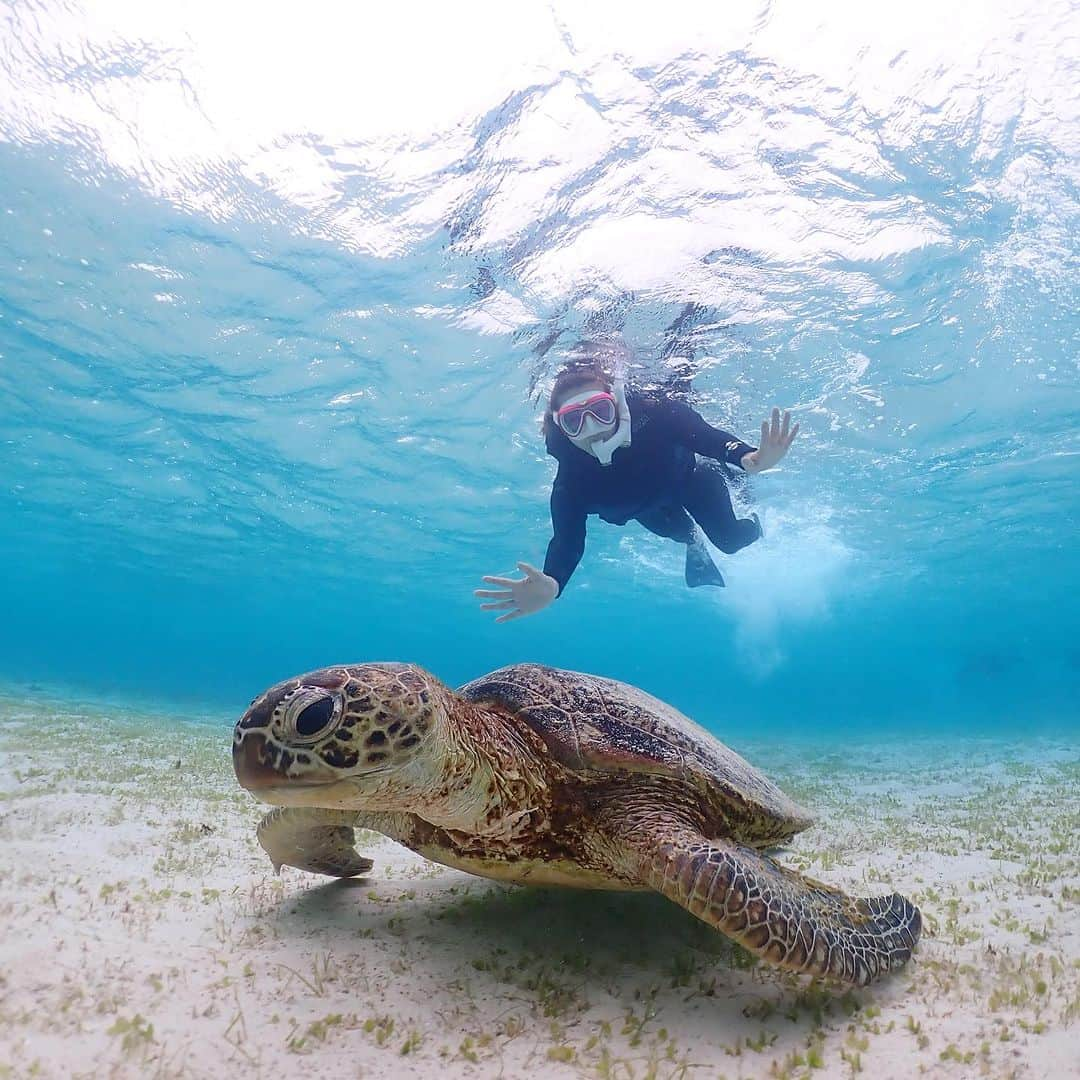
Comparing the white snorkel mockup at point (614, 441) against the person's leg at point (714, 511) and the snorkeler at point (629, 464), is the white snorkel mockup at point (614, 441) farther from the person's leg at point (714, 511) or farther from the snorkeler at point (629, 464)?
the person's leg at point (714, 511)

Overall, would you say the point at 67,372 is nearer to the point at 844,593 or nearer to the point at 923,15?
the point at 923,15

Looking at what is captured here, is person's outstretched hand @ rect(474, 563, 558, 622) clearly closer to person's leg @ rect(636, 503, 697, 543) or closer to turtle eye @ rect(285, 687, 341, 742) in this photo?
turtle eye @ rect(285, 687, 341, 742)

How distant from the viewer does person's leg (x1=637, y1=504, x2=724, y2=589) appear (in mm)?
11020

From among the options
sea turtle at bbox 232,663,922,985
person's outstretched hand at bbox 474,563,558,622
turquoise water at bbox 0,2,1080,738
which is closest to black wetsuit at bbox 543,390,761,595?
A: person's outstretched hand at bbox 474,563,558,622

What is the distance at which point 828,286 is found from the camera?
40.9 feet

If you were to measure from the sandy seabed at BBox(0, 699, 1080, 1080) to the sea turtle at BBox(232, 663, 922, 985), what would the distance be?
282 millimetres

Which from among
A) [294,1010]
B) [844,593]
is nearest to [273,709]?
[294,1010]

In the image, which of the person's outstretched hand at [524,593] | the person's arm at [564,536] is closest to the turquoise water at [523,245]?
the person's arm at [564,536]

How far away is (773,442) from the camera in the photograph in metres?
6.85

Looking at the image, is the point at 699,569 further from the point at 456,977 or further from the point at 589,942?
the point at 456,977

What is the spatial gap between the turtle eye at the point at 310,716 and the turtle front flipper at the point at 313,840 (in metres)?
1.24

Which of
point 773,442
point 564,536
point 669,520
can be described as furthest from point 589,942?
point 669,520

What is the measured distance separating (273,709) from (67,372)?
2264 centimetres

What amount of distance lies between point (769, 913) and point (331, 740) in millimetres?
1806
